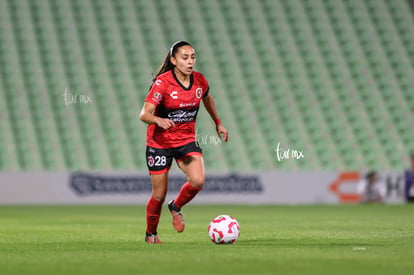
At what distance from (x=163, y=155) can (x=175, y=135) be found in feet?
0.77

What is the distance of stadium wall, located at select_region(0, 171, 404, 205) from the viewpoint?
69.5 ft

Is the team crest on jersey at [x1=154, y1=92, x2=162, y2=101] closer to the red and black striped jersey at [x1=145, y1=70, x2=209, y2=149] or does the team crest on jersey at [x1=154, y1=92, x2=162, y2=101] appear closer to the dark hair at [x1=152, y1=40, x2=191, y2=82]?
the red and black striped jersey at [x1=145, y1=70, x2=209, y2=149]

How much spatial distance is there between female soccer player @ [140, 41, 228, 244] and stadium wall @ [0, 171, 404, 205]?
1273 cm

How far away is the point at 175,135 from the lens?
8820mm

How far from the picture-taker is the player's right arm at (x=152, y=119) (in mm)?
8258

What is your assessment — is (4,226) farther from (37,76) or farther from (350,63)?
(350,63)

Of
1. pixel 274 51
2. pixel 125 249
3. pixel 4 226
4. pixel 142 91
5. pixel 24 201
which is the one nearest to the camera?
pixel 125 249

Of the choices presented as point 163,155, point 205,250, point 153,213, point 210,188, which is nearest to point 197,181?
point 163,155

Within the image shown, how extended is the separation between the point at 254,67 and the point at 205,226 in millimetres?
15404

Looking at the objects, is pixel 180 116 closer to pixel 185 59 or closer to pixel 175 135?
pixel 175 135

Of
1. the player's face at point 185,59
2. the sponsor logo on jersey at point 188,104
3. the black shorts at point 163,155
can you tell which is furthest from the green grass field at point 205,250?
the player's face at point 185,59

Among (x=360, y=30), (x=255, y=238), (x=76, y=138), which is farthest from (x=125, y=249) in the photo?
(x=360, y=30)

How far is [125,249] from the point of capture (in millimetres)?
8117

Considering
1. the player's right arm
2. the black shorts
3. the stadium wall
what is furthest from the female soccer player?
the stadium wall
